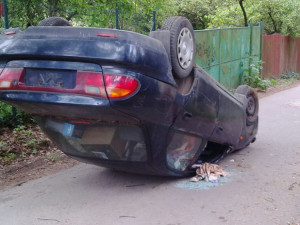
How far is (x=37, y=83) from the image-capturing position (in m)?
3.73

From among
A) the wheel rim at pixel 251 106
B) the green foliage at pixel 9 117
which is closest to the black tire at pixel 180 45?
the wheel rim at pixel 251 106

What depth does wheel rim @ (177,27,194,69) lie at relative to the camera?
4334 millimetres

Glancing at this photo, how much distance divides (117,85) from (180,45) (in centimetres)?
110

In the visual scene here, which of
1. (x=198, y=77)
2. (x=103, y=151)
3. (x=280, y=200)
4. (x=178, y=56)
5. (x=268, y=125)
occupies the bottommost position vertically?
(x=268, y=125)

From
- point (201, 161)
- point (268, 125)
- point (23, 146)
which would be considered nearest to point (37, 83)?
point (201, 161)

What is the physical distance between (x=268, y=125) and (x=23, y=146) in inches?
194

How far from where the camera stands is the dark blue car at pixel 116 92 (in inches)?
141

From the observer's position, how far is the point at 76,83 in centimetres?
360

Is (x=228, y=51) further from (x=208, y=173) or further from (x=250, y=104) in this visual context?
(x=208, y=173)

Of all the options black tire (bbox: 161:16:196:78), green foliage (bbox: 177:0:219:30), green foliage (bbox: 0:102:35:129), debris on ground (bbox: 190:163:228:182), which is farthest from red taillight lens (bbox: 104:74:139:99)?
green foliage (bbox: 177:0:219:30)

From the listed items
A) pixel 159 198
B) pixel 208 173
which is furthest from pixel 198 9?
pixel 159 198

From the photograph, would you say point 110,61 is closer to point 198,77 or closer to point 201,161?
point 198,77

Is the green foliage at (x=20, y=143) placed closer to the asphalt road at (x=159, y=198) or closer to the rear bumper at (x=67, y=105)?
the asphalt road at (x=159, y=198)

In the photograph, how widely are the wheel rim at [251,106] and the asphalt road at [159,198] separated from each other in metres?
0.73
